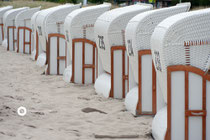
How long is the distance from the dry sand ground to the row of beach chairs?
0.36m

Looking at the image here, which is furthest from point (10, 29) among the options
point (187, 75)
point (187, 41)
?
point (187, 75)

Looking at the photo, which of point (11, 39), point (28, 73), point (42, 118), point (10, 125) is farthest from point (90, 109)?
point (11, 39)

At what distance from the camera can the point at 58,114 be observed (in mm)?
8523

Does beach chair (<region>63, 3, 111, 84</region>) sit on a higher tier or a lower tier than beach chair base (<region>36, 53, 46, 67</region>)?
higher

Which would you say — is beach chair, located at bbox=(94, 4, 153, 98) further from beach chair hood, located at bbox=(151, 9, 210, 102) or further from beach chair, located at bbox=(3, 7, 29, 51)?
beach chair, located at bbox=(3, 7, 29, 51)

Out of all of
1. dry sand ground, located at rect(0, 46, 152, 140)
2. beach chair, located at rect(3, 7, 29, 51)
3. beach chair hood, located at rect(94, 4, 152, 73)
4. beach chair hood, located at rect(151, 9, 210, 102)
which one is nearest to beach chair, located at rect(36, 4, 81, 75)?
dry sand ground, located at rect(0, 46, 152, 140)

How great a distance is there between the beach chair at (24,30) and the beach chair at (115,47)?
914cm

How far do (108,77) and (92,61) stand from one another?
5.08ft

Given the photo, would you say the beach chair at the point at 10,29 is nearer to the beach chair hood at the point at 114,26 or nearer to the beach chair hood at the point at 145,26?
the beach chair hood at the point at 114,26

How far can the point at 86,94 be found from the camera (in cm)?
1072

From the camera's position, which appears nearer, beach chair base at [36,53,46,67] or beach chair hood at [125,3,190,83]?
beach chair hood at [125,3,190,83]

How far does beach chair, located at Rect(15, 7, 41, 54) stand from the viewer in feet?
62.2

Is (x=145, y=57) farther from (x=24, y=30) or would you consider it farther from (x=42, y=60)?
(x=24, y=30)

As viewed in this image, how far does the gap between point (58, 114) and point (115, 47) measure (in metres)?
2.00
